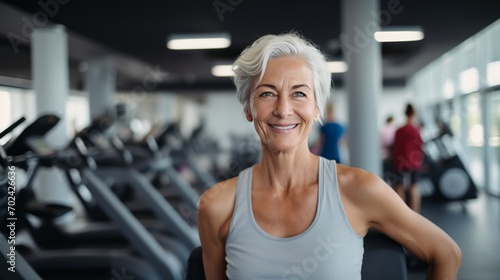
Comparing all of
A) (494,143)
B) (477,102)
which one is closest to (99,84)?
(477,102)

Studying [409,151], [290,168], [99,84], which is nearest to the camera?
[290,168]

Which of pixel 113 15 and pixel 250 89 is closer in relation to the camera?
pixel 250 89

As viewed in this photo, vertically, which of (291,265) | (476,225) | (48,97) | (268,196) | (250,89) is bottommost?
(476,225)

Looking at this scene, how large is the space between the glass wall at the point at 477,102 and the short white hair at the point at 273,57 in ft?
17.6

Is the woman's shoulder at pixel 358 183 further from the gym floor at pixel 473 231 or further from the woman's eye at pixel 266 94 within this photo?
the gym floor at pixel 473 231

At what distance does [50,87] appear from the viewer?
5.16 metres

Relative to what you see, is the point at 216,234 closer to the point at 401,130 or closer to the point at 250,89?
the point at 250,89

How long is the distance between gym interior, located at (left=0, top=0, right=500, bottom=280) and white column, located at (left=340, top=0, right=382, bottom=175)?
0.03 ft

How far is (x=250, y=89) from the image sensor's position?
A: 1039mm

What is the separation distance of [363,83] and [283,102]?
137 inches

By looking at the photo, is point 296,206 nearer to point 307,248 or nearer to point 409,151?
point 307,248

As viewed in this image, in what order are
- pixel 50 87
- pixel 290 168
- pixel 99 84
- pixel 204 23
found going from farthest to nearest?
pixel 99 84 → pixel 204 23 → pixel 50 87 → pixel 290 168

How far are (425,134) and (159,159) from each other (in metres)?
4.68

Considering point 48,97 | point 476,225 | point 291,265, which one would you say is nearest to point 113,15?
point 48,97
